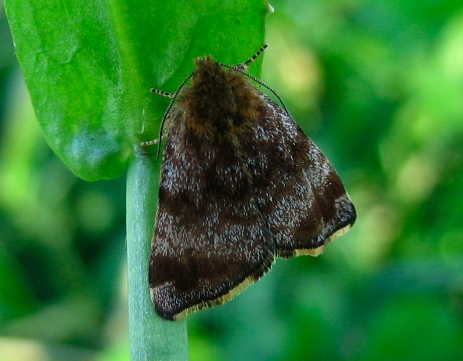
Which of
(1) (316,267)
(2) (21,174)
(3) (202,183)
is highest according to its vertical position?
(3) (202,183)

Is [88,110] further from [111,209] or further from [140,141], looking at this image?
[111,209]

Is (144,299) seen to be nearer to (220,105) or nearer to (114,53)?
(114,53)

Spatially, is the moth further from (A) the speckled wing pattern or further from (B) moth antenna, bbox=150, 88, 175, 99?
(B) moth antenna, bbox=150, 88, 175, 99

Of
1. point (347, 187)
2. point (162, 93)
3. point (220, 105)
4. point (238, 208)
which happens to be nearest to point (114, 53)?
point (162, 93)

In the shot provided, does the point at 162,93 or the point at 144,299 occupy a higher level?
the point at 162,93

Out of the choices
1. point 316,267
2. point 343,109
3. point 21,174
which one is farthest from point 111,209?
point 343,109

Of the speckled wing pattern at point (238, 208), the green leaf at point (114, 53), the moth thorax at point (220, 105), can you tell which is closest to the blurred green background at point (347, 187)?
Answer: the speckled wing pattern at point (238, 208)
